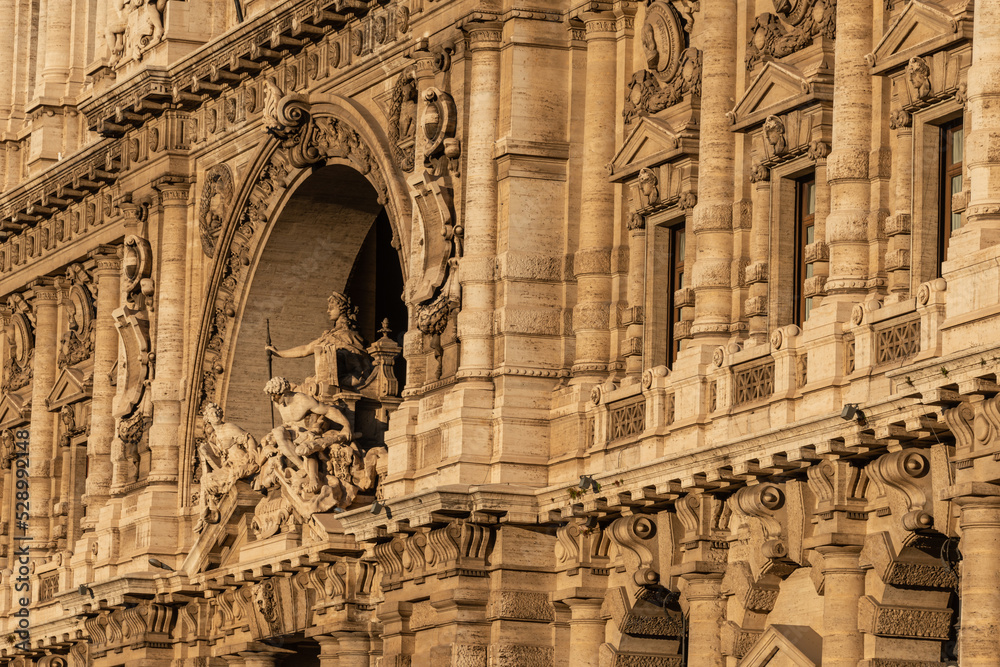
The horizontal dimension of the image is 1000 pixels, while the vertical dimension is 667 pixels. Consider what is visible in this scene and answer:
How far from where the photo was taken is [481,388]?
3359 centimetres

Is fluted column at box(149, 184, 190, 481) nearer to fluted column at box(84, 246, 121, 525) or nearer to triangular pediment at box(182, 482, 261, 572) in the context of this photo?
triangular pediment at box(182, 482, 261, 572)

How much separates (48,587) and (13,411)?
4.99 meters

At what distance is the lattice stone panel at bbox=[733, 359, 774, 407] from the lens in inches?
1151

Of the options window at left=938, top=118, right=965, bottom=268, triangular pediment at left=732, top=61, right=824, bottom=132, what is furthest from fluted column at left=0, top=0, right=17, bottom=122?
window at left=938, top=118, right=965, bottom=268

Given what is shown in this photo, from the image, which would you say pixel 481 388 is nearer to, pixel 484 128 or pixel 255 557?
pixel 484 128

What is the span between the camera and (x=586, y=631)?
32562 mm

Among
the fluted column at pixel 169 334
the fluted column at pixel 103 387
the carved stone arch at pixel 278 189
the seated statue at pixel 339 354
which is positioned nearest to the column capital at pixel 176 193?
the fluted column at pixel 169 334

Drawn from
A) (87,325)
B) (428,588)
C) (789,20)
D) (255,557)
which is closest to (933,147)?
(789,20)

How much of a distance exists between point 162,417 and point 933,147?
17.1 meters

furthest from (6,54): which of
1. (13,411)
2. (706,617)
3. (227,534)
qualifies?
(706,617)

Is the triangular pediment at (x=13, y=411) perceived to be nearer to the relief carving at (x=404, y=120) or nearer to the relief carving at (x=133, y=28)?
the relief carving at (x=133, y=28)

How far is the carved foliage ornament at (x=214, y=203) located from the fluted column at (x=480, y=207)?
7524 mm

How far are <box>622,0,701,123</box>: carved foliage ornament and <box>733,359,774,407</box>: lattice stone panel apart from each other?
13.3 feet

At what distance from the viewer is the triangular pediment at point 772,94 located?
2980 centimetres
